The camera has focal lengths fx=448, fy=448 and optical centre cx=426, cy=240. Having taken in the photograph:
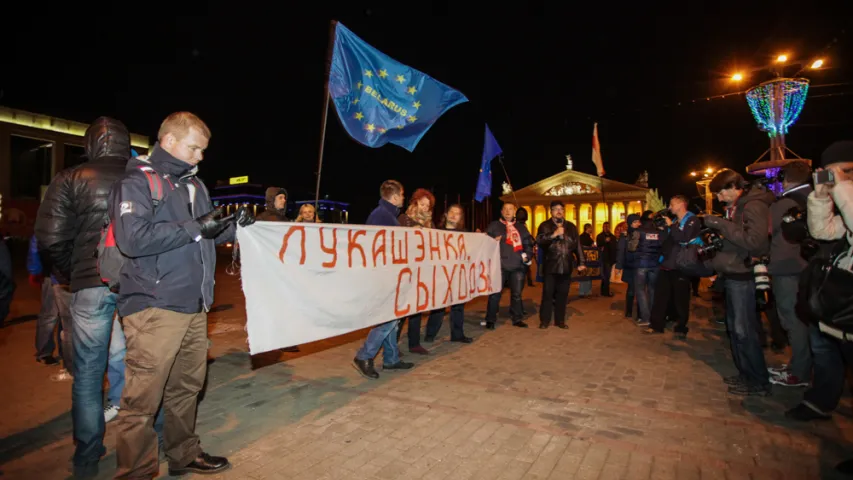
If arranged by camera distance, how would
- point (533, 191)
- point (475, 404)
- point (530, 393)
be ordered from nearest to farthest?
1. point (475, 404)
2. point (530, 393)
3. point (533, 191)

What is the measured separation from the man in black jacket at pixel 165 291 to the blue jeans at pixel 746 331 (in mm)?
4572

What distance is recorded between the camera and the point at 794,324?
4.41 meters

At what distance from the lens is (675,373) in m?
5.09

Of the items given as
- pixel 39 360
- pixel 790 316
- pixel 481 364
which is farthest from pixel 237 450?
pixel 790 316

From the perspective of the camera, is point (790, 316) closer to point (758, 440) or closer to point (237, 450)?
point (758, 440)

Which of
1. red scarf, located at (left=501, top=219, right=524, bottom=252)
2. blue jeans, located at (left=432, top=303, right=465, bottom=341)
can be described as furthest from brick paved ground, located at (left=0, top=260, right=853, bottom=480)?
red scarf, located at (left=501, top=219, right=524, bottom=252)

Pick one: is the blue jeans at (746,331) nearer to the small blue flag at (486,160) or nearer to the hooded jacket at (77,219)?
the hooded jacket at (77,219)

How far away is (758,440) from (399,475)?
8.75 feet

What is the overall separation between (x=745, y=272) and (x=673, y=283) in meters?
3.22

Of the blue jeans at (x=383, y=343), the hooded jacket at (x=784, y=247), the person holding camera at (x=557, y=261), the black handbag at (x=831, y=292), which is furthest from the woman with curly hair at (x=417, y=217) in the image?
the black handbag at (x=831, y=292)

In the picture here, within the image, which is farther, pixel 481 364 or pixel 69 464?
pixel 481 364

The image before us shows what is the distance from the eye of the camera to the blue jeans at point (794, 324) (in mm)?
→ 4414

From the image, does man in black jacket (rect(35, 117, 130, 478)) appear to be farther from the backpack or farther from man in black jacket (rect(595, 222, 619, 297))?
man in black jacket (rect(595, 222, 619, 297))

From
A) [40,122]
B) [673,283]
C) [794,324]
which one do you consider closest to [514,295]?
[673,283]
